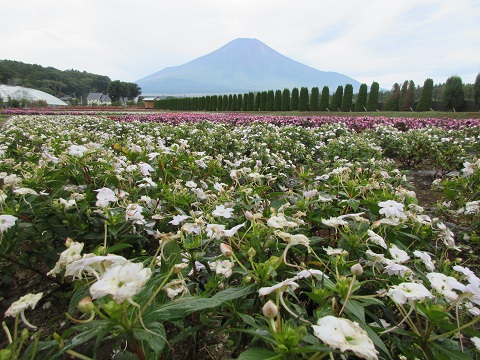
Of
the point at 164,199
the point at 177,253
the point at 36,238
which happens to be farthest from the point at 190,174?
the point at 177,253

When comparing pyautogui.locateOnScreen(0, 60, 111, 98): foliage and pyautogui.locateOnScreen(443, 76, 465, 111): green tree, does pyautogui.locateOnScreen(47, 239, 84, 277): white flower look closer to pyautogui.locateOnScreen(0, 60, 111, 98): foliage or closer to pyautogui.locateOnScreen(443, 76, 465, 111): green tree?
pyautogui.locateOnScreen(443, 76, 465, 111): green tree

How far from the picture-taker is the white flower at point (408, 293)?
726mm

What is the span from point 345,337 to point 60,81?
106029 millimetres

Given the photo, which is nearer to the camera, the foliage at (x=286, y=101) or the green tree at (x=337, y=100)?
the green tree at (x=337, y=100)

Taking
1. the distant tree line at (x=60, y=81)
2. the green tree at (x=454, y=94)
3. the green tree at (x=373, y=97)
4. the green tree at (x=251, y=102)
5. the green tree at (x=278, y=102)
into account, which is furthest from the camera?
the distant tree line at (x=60, y=81)

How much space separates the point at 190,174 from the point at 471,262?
2165 millimetres

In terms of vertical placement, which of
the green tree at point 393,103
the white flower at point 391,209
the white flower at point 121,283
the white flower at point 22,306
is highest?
the green tree at point 393,103

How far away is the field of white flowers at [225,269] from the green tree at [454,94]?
19.3 meters

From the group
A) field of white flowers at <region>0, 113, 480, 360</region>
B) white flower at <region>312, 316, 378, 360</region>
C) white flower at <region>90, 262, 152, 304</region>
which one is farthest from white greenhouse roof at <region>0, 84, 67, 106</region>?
white flower at <region>312, 316, 378, 360</region>

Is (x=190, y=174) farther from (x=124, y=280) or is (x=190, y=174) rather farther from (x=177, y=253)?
(x=124, y=280)

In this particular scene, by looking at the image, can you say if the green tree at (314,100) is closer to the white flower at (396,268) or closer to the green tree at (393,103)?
the green tree at (393,103)

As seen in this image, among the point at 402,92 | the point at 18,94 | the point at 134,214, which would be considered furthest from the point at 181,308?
the point at 18,94

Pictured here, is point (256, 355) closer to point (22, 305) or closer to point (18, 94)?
point (22, 305)

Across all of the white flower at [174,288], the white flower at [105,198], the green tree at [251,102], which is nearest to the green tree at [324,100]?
the green tree at [251,102]
